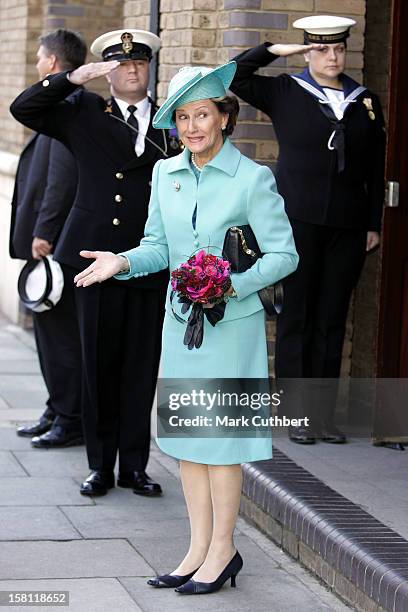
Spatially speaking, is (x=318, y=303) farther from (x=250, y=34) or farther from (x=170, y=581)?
(x=170, y=581)

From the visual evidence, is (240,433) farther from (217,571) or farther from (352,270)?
(352,270)

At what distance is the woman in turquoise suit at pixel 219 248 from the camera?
193 inches

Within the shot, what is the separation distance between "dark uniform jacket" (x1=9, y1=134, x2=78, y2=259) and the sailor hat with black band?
17 cm

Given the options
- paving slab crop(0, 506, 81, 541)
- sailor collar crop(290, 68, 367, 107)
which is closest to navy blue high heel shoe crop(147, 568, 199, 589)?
paving slab crop(0, 506, 81, 541)

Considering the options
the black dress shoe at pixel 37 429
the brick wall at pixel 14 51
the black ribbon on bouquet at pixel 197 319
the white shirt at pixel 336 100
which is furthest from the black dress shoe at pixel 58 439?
the brick wall at pixel 14 51

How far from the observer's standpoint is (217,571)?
5047 mm

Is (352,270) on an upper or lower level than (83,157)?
lower

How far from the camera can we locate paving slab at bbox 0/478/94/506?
630 cm

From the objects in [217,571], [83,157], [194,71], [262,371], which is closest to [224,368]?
[262,371]

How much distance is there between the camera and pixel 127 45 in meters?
6.27

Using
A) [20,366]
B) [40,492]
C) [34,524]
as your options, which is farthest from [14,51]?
[34,524]

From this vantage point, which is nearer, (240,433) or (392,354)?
(240,433)

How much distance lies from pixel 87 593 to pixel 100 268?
115 cm

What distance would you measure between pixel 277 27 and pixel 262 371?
267 centimetres
